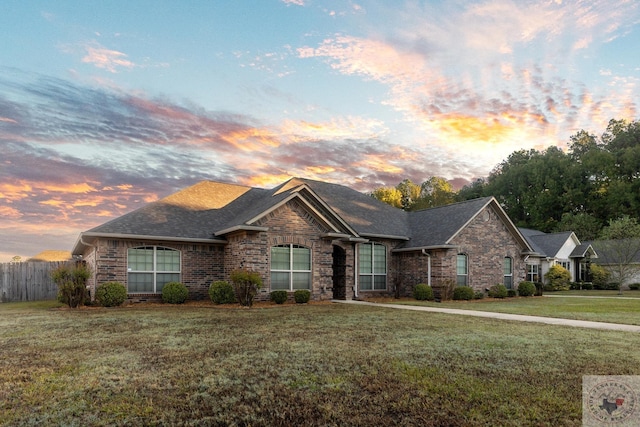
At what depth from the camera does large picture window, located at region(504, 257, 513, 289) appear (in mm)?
25984

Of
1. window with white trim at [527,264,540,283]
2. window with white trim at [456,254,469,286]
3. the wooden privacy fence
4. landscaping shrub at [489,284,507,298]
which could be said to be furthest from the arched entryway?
window with white trim at [527,264,540,283]

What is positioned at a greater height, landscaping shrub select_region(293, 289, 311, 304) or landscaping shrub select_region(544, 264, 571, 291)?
landscaping shrub select_region(293, 289, 311, 304)

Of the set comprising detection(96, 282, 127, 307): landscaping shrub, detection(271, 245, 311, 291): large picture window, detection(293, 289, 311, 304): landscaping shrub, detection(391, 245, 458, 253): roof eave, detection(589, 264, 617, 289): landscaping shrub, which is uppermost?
detection(391, 245, 458, 253): roof eave

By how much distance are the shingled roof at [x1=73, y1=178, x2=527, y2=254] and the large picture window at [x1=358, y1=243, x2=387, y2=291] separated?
35.3 inches

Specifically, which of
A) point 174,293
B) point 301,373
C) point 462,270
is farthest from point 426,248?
point 301,373

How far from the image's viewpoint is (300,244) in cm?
1909

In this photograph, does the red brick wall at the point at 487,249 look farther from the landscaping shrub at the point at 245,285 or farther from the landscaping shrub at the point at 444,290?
the landscaping shrub at the point at 245,285

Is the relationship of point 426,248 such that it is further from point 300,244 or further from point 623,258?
point 623,258

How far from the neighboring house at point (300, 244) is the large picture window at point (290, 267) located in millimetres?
44

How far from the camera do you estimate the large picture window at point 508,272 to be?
25984mm

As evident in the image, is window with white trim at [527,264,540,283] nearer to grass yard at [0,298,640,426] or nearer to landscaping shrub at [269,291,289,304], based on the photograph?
landscaping shrub at [269,291,289,304]

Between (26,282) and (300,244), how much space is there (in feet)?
49.0

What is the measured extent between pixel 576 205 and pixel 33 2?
6672 cm

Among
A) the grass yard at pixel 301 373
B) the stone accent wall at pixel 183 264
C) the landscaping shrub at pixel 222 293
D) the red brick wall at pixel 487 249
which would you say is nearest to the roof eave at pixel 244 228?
the stone accent wall at pixel 183 264
